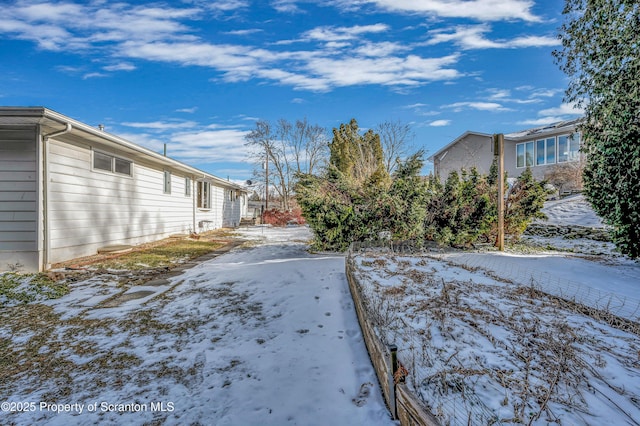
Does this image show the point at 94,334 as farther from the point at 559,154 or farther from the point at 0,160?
the point at 559,154

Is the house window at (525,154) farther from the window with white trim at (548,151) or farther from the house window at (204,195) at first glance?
the house window at (204,195)

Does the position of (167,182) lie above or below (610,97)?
below

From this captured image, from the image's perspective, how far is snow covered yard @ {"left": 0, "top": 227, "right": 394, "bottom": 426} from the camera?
1915 mm

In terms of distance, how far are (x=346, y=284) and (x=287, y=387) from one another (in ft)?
8.32

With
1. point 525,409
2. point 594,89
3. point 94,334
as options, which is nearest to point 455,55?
point 594,89

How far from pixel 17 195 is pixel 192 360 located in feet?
19.2

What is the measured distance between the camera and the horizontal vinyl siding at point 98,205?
6141 mm

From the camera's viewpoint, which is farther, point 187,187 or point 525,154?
point 525,154

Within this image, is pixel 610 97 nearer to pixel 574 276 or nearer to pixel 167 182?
pixel 574 276

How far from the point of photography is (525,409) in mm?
1778

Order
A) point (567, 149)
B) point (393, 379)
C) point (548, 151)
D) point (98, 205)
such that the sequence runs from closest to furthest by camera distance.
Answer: point (393, 379) < point (98, 205) < point (567, 149) < point (548, 151)

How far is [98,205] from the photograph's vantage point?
24.2ft

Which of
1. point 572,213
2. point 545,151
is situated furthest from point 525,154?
point 572,213

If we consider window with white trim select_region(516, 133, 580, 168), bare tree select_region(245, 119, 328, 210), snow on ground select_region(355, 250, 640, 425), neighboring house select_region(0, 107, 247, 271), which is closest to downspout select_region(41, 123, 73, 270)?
neighboring house select_region(0, 107, 247, 271)
